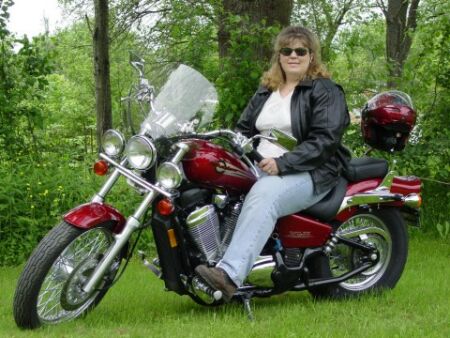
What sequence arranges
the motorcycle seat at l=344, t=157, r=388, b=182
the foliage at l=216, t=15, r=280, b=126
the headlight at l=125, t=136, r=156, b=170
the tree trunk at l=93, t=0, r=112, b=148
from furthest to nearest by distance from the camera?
the tree trunk at l=93, t=0, r=112, b=148, the foliage at l=216, t=15, r=280, b=126, the motorcycle seat at l=344, t=157, r=388, b=182, the headlight at l=125, t=136, r=156, b=170

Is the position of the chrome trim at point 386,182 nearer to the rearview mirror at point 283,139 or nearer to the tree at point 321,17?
the rearview mirror at point 283,139

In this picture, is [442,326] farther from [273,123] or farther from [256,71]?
[256,71]

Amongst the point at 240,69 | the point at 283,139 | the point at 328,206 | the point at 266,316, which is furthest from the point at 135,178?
the point at 240,69

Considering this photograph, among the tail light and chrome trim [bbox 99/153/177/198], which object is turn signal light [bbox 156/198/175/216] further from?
the tail light

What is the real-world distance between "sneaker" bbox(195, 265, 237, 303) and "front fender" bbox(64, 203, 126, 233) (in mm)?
545

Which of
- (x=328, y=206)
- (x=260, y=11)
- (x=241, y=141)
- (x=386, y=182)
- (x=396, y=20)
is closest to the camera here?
(x=241, y=141)

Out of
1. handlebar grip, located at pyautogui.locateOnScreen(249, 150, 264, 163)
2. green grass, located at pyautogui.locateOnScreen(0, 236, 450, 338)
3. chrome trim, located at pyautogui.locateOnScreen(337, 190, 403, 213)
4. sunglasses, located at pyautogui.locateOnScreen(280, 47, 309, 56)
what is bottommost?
green grass, located at pyautogui.locateOnScreen(0, 236, 450, 338)

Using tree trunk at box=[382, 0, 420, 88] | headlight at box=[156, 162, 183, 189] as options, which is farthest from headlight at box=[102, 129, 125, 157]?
tree trunk at box=[382, 0, 420, 88]

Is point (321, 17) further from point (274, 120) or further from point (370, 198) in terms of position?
point (274, 120)

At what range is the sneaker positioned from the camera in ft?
14.3

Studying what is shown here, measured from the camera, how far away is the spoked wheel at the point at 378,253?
5.17m

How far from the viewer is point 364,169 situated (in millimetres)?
5164

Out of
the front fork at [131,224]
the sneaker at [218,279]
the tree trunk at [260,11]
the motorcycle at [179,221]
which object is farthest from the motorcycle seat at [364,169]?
the tree trunk at [260,11]

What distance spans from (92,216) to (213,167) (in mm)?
754
